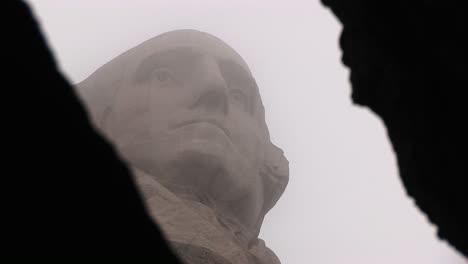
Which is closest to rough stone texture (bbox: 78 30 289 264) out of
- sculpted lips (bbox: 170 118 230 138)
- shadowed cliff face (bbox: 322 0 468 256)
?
sculpted lips (bbox: 170 118 230 138)

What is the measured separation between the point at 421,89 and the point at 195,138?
28.7 feet

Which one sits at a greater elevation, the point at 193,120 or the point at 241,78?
the point at 241,78

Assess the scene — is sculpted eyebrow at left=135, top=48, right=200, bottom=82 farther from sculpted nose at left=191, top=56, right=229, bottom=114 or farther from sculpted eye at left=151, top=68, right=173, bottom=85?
sculpted nose at left=191, top=56, right=229, bottom=114

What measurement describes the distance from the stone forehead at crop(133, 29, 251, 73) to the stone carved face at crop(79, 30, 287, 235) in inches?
0.6

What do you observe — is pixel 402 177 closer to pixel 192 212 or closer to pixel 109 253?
pixel 109 253

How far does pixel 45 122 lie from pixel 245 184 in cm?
965

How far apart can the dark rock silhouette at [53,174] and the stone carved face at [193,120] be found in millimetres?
8987

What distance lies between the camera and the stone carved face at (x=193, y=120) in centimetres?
1110

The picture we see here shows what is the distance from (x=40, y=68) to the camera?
1888 mm

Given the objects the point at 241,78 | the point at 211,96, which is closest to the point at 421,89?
the point at 211,96

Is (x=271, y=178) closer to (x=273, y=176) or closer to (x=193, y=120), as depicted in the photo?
(x=273, y=176)

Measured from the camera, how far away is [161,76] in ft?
41.0

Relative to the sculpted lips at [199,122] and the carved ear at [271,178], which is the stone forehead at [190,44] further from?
the sculpted lips at [199,122]

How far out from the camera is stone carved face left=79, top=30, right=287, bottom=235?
437 inches
